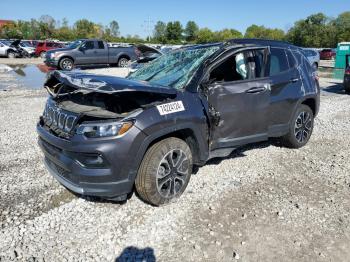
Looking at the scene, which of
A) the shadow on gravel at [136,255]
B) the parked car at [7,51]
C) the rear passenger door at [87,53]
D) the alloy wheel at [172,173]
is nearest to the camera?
the shadow on gravel at [136,255]

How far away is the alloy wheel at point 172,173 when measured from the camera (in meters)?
3.88

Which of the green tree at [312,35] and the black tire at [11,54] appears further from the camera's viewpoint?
the green tree at [312,35]

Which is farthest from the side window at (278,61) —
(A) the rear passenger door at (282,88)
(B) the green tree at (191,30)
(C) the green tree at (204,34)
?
(B) the green tree at (191,30)

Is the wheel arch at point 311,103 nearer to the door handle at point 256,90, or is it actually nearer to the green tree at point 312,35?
the door handle at point 256,90

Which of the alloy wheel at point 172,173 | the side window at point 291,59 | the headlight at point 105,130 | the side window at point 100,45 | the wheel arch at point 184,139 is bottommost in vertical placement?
the alloy wheel at point 172,173

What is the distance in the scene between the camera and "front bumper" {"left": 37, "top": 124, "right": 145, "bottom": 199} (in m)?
3.42

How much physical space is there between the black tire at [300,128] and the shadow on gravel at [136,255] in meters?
3.34

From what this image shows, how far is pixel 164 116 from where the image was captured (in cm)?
375

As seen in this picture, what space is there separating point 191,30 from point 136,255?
101 meters

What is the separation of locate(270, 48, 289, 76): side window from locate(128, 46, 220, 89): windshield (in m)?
1.00

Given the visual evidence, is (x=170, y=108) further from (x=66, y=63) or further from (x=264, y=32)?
(x=264, y=32)

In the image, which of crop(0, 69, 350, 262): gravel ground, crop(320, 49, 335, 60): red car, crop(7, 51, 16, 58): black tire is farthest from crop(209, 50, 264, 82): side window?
crop(320, 49, 335, 60): red car

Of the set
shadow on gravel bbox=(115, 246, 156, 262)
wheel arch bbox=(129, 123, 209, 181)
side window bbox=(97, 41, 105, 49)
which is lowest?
shadow on gravel bbox=(115, 246, 156, 262)

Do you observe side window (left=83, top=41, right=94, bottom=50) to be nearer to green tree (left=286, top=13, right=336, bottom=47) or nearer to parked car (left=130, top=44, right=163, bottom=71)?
parked car (left=130, top=44, right=163, bottom=71)
